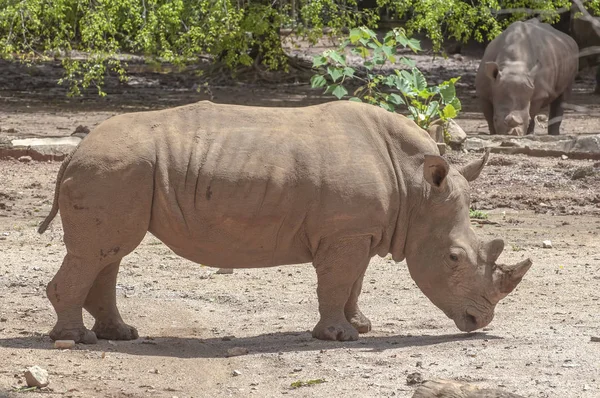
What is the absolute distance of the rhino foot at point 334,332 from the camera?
716 cm

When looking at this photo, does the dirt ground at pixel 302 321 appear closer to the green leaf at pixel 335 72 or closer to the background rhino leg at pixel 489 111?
the green leaf at pixel 335 72

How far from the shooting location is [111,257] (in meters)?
6.98

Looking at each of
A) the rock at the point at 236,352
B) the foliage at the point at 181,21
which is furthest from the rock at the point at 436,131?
the rock at the point at 236,352

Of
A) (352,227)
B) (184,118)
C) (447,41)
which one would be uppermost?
(184,118)

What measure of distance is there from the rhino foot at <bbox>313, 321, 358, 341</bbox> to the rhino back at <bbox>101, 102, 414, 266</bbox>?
0.45 metres

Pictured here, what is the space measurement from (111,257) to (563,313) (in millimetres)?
2959

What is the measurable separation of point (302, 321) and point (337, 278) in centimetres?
85

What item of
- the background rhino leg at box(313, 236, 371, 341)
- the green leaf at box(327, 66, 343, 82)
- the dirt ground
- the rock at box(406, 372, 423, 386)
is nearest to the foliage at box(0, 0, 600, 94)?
the dirt ground

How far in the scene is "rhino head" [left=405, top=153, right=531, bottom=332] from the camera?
7211mm

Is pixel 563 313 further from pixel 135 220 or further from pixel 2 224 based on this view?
pixel 2 224

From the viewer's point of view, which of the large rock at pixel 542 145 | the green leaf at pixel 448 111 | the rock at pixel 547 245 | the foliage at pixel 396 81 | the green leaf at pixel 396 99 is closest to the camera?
the rock at pixel 547 245

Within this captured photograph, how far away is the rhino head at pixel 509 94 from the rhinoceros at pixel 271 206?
960 centimetres

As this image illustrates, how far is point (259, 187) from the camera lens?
23.0 ft

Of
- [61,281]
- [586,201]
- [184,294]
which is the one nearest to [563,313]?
[184,294]
